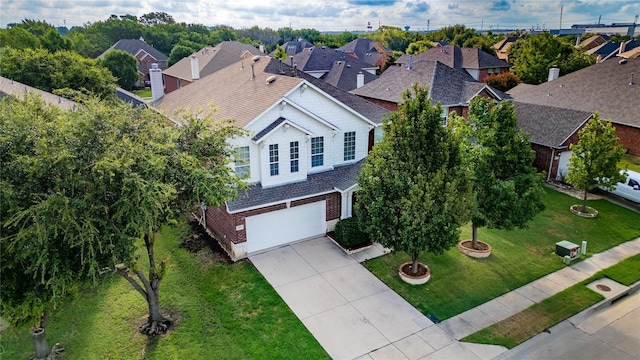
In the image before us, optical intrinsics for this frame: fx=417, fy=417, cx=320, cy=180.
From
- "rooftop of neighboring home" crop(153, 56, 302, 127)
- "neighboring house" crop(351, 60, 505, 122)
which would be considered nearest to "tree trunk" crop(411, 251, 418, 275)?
"rooftop of neighboring home" crop(153, 56, 302, 127)

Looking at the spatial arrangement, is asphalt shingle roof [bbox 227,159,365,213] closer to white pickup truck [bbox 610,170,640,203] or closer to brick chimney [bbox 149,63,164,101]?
brick chimney [bbox 149,63,164,101]

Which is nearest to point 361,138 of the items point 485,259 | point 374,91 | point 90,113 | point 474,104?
point 474,104

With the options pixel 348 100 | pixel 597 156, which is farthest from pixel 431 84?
pixel 597 156

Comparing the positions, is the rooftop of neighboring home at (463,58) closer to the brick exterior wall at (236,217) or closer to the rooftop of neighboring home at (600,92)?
the rooftop of neighboring home at (600,92)

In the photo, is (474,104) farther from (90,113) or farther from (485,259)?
(90,113)

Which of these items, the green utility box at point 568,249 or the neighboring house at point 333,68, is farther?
the neighboring house at point 333,68

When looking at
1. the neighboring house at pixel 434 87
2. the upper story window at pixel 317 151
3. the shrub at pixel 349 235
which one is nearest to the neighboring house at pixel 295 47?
the neighboring house at pixel 434 87
